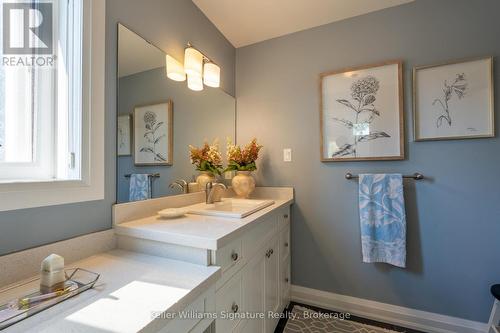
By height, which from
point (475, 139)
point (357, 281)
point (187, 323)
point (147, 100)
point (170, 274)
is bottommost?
point (357, 281)

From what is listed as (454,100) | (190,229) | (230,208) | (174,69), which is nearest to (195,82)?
(174,69)

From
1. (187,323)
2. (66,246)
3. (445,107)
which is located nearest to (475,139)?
(445,107)

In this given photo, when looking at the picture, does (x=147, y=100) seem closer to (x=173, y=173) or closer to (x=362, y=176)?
(x=173, y=173)

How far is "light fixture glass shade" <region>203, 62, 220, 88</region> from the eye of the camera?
1.63 m

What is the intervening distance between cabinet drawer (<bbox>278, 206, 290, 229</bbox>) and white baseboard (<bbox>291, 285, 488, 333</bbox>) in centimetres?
58

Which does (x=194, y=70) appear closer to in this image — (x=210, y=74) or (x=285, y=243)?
(x=210, y=74)

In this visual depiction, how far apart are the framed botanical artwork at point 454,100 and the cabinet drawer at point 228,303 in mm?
1488

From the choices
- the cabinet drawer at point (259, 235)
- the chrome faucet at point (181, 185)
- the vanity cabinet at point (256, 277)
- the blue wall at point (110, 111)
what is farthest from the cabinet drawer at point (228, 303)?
the chrome faucet at point (181, 185)

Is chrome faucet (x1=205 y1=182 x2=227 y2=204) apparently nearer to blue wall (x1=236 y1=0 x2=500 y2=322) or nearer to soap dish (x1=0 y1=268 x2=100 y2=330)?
blue wall (x1=236 y1=0 x2=500 y2=322)

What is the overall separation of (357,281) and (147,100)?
1.91 metres

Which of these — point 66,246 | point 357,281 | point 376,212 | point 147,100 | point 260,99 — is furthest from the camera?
point 260,99

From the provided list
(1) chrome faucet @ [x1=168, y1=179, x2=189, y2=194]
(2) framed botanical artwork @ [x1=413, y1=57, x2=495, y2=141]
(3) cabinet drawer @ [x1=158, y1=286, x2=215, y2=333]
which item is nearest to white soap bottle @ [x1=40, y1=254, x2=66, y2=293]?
(3) cabinet drawer @ [x1=158, y1=286, x2=215, y2=333]

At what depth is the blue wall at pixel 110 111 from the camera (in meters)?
0.73

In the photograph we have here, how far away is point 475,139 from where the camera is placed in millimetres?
1386
